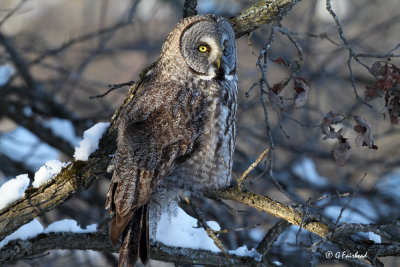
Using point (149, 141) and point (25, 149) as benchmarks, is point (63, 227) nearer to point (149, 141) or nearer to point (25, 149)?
point (149, 141)

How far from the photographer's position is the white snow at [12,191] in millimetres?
2982

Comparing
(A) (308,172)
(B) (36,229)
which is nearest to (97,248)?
(B) (36,229)

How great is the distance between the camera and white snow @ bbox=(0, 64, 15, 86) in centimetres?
455

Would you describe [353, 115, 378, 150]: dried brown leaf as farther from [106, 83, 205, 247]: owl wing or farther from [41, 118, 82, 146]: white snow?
[41, 118, 82, 146]: white snow

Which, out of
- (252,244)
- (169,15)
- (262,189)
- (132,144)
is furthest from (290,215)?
(169,15)

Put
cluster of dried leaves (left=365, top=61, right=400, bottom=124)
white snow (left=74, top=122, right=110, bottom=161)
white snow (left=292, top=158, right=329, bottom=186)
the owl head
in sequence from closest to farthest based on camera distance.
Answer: cluster of dried leaves (left=365, top=61, right=400, bottom=124)
white snow (left=74, top=122, right=110, bottom=161)
the owl head
white snow (left=292, top=158, right=329, bottom=186)

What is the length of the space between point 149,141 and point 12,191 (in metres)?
0.85

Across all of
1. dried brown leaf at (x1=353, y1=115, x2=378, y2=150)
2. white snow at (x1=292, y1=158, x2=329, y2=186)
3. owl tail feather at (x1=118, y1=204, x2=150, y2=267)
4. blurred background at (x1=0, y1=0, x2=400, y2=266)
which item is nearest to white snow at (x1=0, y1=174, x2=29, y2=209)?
owl tail feather at (x1=118, y1=204, x2=150, y2=267)

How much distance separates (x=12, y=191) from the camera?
302 centimetres

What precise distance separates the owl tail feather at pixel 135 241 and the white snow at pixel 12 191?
0.66 metres

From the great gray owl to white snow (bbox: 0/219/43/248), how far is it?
52 cm

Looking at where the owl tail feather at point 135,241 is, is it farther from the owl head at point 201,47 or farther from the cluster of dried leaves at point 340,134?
the cluster of dried leaves at point 340,134

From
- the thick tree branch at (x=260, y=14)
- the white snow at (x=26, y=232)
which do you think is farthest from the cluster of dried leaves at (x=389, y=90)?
the white snow at (x=26, y=232)

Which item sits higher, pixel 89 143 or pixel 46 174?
pixel 89 143
